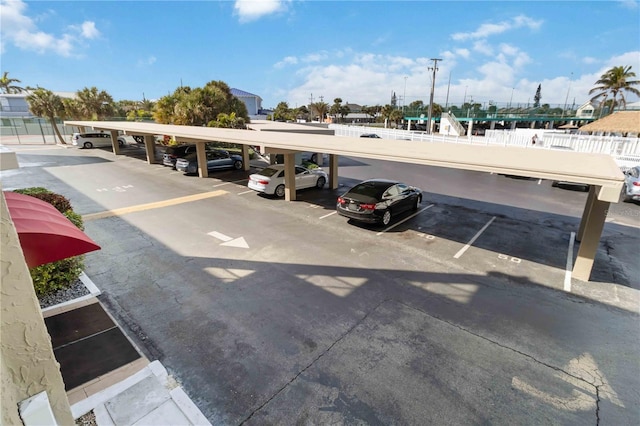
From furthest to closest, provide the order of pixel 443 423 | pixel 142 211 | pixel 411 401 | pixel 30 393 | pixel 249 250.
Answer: pixel 142 211 → pixel 249 250 → pixel 411 401 → pixel 443 423 → pixel 30 393

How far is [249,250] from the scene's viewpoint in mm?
9508

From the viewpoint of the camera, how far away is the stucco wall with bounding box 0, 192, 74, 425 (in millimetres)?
2051

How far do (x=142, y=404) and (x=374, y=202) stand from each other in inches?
338

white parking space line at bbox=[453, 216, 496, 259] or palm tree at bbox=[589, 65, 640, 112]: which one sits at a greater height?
palm tree at bbox=[589, 65, 640, 112]

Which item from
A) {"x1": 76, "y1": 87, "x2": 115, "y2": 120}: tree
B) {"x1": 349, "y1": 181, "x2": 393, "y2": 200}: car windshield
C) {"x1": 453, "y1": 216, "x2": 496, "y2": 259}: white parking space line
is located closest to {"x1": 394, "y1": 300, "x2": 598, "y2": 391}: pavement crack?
{"x1": 453, "y1": 216, "x2": 496, "y2": 259}: white parking space line

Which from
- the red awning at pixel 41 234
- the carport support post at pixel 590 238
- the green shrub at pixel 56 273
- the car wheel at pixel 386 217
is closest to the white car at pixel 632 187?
the carport support post at pixel 590 238

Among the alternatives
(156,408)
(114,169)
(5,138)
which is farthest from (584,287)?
(5,138)

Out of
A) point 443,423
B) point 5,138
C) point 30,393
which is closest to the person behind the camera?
point 30,393

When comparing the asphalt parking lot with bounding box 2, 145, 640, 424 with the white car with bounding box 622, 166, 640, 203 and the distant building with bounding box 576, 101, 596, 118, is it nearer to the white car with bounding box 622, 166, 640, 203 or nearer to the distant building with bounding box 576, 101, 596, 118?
the white car with bounding box 622, 166, 640, 203

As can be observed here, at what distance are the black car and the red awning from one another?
8141mm

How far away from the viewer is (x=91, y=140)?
32.7m

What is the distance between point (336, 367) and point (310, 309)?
1686 millimetres

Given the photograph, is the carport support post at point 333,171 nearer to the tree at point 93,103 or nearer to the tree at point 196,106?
the tree at point 196,106

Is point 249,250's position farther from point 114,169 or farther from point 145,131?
point 114,169
